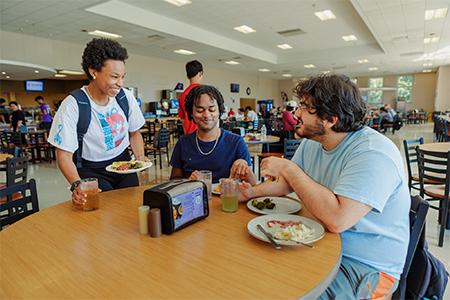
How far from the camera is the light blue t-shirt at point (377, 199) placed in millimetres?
1013

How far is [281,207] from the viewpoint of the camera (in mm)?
1395

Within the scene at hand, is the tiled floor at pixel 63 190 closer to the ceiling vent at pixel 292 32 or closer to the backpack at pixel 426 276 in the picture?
the backpack at pixel 426 276

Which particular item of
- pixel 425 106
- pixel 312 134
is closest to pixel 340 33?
pixel 312 134

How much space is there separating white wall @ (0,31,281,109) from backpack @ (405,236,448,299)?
973 cm

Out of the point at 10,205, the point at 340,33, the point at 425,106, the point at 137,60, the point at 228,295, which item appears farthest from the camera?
the point at 425,106

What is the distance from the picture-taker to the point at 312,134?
125 cm

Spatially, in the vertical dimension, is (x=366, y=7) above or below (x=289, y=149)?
above

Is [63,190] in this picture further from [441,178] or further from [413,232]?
[441,178]

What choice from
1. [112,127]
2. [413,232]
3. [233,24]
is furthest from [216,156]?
[233,24]

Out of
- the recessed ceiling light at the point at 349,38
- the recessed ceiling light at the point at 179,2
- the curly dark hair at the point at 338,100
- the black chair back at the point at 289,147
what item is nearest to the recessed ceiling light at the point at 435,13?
the recessed ceiling light at the point at 349,38

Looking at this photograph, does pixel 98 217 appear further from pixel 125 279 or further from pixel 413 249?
Result: pixel 413 249

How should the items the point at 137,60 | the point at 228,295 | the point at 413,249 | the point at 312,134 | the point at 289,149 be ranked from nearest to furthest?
the point at 228,295 < the point at 413,249 < the point at 312,134 < the point at 289,149 < the point at 137,60

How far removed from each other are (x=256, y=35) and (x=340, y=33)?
260 cm

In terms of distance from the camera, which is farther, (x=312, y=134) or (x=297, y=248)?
(x=312, y=134)
